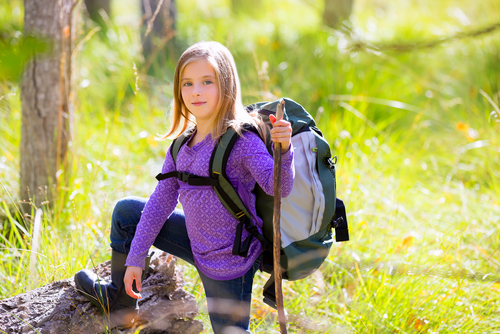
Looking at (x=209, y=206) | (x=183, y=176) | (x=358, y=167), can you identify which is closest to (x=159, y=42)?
(x=358, y=167)

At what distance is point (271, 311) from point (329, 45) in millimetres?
4319

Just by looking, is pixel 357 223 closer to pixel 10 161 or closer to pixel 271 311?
pixel 271 311

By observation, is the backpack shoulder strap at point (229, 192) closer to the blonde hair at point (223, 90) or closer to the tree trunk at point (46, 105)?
the blonde hair at point (223, 90)

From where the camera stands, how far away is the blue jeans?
5.58ft

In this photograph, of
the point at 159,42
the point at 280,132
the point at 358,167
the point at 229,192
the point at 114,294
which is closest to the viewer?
Answer: the point at 280,132

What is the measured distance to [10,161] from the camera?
3.32 metres

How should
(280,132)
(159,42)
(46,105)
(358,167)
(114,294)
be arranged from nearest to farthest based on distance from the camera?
(280,132), (114,294), (46,105), (358,167), (159,42)

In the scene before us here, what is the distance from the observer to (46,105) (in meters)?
2.80

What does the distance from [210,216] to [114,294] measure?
62 centimetres

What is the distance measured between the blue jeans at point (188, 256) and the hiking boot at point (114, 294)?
0.10 m

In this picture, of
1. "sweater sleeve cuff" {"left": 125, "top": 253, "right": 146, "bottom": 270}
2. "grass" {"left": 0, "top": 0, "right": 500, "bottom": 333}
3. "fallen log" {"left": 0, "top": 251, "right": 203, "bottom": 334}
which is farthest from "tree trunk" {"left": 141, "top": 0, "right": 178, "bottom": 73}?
"sweater sleeve cuff" {"left": 125, "top": 253, "right": 146, "bottom": 270}

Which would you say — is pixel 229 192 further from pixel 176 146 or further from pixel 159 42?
pixel 159 42

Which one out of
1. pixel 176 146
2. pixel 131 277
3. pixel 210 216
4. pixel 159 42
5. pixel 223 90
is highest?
pixel 159 42

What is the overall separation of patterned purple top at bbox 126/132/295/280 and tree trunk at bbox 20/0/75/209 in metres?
1.27
